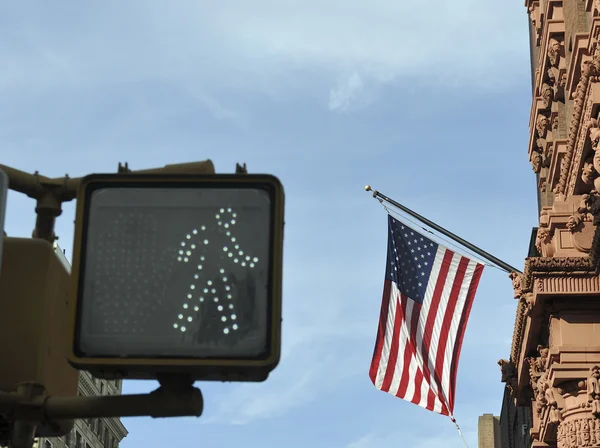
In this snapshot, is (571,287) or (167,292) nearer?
(167,292)

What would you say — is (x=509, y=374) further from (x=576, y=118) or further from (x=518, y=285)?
(x=576, y=118)

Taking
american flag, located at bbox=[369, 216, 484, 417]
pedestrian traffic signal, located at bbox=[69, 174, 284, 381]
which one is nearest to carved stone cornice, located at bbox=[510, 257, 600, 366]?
american flag, located at bbox=[369, 216, 484, 417]

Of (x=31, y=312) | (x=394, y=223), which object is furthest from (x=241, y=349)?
(x=394, y=223)

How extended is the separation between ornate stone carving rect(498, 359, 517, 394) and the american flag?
268cm

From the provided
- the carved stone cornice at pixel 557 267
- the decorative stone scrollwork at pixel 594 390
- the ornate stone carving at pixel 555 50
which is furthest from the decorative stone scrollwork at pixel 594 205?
the ornate stone carving at pixel 555 50

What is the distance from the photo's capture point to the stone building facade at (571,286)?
24844 mm

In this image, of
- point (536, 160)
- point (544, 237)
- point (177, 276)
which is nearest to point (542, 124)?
point (536, 160)

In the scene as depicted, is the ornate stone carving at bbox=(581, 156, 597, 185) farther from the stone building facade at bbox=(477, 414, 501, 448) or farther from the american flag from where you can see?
the stone building facade at bbox=(477, 414, 501, 448)

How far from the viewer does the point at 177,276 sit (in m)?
3.68

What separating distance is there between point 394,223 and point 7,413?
29085 mm

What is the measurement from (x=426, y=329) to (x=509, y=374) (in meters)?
3.80

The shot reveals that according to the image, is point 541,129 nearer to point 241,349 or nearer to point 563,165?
point 563,165

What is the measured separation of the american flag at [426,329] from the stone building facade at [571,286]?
1.67 meters

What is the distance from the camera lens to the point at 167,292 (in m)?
3.66
